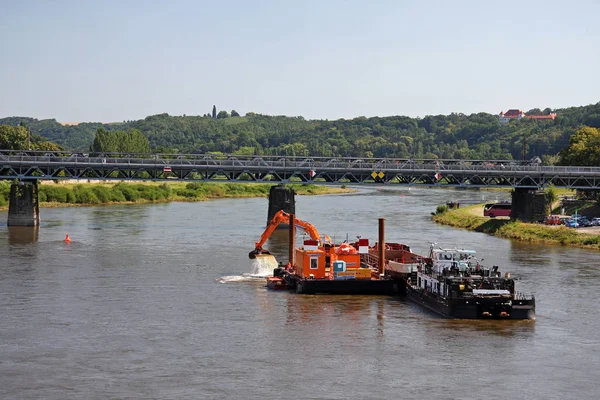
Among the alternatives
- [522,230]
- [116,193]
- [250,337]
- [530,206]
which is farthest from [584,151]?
[250,337]

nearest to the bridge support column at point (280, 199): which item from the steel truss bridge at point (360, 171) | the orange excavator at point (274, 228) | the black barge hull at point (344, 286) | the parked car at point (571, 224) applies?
the steel truss bridge at point (360, 171)

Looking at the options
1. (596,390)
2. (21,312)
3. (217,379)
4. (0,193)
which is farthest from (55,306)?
(0,193)

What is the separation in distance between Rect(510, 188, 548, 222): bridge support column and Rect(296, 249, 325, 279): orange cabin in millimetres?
53045

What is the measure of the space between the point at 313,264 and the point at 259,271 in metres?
9.72

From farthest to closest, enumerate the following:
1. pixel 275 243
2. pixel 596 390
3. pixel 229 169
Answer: pixel 229 169 → pixel 275 243 → pixel 596 390

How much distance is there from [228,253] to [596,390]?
155ft

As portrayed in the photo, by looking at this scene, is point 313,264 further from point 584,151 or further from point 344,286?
point 584,151

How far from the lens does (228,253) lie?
83.7 meters

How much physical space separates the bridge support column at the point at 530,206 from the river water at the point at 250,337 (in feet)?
89.2

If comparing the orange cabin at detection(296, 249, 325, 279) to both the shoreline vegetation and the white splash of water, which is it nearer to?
the white splash of water

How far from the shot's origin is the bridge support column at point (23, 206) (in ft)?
358

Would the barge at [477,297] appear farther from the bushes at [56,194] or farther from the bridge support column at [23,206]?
the bushes at [56,194]

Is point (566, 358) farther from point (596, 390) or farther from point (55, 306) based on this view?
point (55, 306)

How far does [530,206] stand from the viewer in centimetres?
11081
